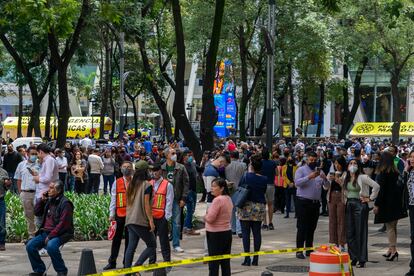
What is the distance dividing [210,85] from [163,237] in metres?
14.3

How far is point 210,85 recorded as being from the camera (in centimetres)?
2720

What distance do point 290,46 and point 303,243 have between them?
28401 millimetres

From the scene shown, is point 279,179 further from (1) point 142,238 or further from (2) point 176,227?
(1) point 142,238

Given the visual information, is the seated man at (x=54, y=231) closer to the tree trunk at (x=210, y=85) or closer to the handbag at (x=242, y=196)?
the handbag at (x=242, y=196)

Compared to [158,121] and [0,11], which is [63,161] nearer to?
[0,11]

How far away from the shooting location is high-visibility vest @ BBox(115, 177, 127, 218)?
1362cm

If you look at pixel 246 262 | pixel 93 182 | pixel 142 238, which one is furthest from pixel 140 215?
pixel 93 182

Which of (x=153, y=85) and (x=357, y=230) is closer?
(x=357, y=230)

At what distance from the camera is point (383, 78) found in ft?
244

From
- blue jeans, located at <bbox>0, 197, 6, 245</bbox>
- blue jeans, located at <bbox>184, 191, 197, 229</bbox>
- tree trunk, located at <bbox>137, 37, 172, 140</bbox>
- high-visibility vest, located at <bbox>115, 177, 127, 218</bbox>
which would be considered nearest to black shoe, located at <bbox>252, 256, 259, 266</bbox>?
high-visibility vest, located at <bbox>115, 177, 127, 218</bbox>

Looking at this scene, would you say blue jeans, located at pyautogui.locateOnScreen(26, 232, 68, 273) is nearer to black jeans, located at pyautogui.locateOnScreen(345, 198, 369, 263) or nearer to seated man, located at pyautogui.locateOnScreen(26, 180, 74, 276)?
seated man, located at pyautogui.locateOnScreen(26, 180, 74, 276)

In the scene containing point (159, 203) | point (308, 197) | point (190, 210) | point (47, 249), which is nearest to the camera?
point (47, 249)

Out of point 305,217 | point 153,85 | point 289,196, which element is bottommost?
point 305,217

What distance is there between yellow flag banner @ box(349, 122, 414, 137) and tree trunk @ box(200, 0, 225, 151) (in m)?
33.8
